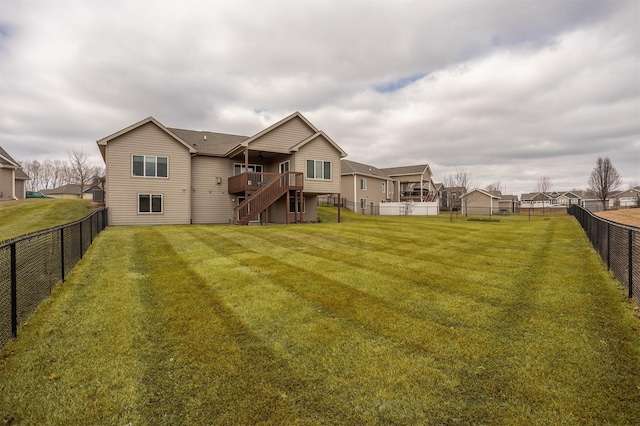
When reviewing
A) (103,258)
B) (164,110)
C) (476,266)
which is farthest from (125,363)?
(164,110)

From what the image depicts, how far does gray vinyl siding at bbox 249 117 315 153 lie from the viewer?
2203 cm

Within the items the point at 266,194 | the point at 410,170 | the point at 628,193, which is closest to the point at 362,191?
the point at 410,170

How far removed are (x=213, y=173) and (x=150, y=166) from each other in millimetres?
4260

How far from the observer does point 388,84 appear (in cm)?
2947

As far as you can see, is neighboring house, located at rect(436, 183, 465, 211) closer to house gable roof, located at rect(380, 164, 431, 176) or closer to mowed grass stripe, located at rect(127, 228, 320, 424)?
house gable roof, located at rect(380, 164, 431, 176)

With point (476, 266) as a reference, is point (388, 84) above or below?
above

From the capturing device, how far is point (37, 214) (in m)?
21.2

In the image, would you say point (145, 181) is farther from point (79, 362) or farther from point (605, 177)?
point (605, 177)

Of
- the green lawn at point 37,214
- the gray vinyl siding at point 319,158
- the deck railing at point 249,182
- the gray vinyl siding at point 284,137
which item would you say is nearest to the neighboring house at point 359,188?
the gray vinyl siding at point 319,158

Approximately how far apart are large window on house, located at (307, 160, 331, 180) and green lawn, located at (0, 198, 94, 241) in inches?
635

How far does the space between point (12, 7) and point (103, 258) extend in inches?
401

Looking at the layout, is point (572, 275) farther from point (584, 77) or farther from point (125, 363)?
point (584, 77)

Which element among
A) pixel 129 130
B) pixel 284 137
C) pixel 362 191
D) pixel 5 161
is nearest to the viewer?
pixel 129 130

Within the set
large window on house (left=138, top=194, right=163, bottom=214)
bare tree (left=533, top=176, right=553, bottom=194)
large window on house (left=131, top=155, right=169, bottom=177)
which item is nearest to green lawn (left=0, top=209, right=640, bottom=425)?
large window on house (left=138, top=194, right=163, bottom=214)
